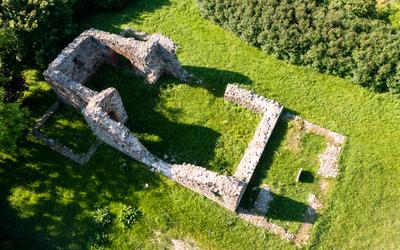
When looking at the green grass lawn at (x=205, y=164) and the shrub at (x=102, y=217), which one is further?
the shrub at (x=102, y=217)

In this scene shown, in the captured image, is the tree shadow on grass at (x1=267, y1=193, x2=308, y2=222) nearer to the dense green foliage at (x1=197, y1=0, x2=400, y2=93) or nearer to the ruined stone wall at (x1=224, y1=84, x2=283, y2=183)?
the ruined stone wall at (x1=224, y1=84, x2=283, y2=183)

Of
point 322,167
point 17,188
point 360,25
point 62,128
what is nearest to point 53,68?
point 62,128

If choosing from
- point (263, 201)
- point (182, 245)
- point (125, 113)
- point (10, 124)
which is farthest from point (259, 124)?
point (10, 124)

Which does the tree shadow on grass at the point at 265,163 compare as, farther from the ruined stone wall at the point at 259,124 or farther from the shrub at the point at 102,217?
the shrub at the point at 102,217

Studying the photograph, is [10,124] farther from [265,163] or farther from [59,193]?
[265,163]

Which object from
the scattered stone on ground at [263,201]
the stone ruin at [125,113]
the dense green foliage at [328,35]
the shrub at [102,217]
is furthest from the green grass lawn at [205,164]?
the dense green foliage at [328,35]

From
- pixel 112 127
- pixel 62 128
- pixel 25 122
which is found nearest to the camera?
pixel 112 127

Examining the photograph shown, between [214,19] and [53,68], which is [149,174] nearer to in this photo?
[53,68]
